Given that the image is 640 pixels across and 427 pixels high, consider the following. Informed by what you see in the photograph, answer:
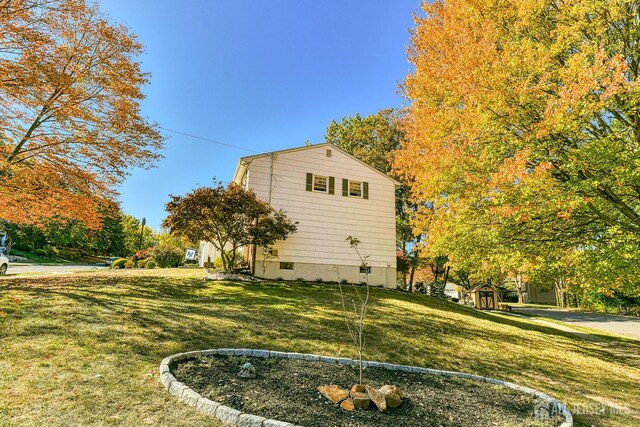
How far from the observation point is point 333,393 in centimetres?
386

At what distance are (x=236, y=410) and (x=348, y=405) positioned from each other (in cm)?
126

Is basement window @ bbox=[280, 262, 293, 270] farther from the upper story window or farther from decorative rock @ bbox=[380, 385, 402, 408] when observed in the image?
decorative rock @ bbox=[380, 385, 402, 408]

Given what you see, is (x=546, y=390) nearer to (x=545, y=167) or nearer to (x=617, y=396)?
(x=617, y=396)

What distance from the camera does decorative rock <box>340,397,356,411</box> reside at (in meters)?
3.61

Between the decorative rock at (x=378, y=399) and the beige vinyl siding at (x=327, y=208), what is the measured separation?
37.0 ft

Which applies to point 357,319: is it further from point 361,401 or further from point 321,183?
point 321,183

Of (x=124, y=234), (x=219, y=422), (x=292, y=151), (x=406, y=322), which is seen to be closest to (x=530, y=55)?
(x=406, y=322)

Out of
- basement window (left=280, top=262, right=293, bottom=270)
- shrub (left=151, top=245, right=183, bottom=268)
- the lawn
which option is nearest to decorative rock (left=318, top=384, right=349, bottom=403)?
the lawn

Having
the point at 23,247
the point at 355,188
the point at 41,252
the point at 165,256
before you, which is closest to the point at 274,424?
the point at 355,188

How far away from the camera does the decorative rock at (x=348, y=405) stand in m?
3.61

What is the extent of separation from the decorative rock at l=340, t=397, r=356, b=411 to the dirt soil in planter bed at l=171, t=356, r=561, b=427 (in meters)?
0.08

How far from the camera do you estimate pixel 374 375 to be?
5.05m

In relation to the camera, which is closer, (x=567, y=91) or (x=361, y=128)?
(x=567, y=91)

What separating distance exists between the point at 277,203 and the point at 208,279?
4594mm
